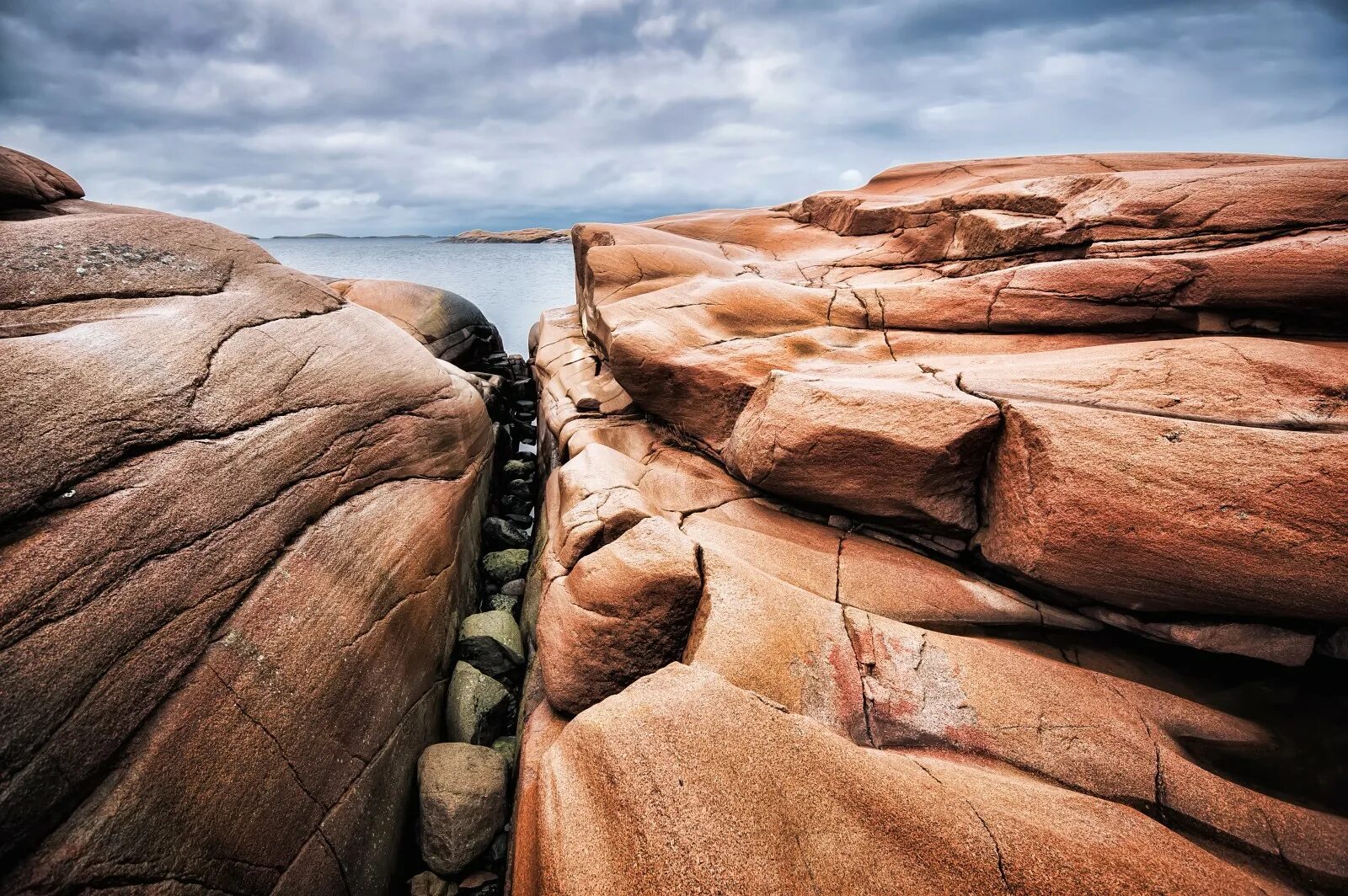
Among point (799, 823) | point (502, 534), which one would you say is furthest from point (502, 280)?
point (799, 823)

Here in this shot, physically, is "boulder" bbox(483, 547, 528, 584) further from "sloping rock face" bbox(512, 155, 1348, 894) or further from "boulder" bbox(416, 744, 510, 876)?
"boulder" bbox(416, 744, 510, 876)

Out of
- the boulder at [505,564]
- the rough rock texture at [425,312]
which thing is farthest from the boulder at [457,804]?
the rough rock texture at [425,312]

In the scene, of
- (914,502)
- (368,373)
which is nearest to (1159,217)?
(914,502)

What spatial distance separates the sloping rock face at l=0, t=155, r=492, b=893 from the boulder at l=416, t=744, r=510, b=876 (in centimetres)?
22

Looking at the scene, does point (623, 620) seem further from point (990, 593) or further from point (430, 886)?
point (990, 593)

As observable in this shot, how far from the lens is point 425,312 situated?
13016 millimetres

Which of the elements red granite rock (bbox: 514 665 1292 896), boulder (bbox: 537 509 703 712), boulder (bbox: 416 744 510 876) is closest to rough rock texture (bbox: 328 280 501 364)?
boulder (bbox: 416 744 510 876)

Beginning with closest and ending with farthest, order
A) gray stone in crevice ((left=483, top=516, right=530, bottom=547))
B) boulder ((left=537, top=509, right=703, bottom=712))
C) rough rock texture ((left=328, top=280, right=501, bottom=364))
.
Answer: boulder ((left=537, top=509, right=703, bottom=712)) < gray stone in crevice ((left=483, top=516, right=530, bottom=547)) < rough rock texture ((left=328, top=280, right=501, bottom=364))

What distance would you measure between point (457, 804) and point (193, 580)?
2595mm

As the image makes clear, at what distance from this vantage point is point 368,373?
5.38 m

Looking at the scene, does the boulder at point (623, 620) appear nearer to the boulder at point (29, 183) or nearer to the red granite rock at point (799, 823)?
the red granite rock at point (799, 823)

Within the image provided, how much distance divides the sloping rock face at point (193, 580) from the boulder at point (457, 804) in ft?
0.71

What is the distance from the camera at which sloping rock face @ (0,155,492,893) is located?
2615mm

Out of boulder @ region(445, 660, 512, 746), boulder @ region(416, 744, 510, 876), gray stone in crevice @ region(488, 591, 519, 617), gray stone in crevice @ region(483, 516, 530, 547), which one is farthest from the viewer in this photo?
gray stone in crevice @ region(483, 516, 530, 547)
